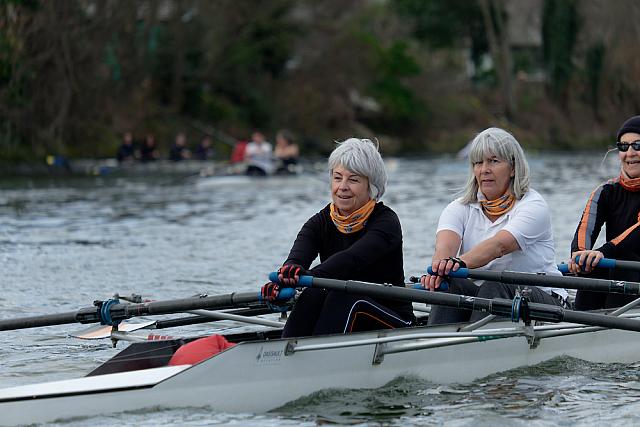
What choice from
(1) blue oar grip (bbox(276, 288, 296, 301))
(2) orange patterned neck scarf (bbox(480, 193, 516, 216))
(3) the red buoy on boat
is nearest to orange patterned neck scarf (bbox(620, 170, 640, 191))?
(2) orange patterned neck scarf (bbox(480, 193, 516, 216))

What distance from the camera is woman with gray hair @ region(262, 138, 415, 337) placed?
6.69m

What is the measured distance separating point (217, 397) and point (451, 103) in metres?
52.2

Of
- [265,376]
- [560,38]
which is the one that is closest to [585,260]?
[265,376]

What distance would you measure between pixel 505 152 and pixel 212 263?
7538 millimetres

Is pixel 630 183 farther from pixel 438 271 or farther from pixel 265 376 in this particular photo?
pixel 265 376

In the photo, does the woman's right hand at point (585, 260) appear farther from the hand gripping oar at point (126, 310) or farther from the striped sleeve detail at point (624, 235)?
the hand gripping oar at point (126, 310)

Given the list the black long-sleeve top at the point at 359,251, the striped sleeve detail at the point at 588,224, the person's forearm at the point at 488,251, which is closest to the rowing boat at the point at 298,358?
the person's forearm at the point at 488,251

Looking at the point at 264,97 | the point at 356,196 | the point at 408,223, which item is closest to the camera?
the point at 356,196

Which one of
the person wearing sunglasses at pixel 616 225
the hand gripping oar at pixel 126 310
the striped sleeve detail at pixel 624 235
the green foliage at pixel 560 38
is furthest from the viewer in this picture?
the green foliage at pixel 560 38

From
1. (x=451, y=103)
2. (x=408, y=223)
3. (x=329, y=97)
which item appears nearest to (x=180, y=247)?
(x=408, y=223)

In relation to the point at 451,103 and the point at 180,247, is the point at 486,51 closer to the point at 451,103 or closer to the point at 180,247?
the point at 451,103

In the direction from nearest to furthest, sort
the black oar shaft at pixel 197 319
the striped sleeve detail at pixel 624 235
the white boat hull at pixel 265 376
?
the white boat hull at pixel 265 376, the black oar shaft at pixel 197 319, the striped sleeve detail at pixel 624 235

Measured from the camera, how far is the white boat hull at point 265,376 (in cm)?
602

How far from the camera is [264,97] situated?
157 feet
